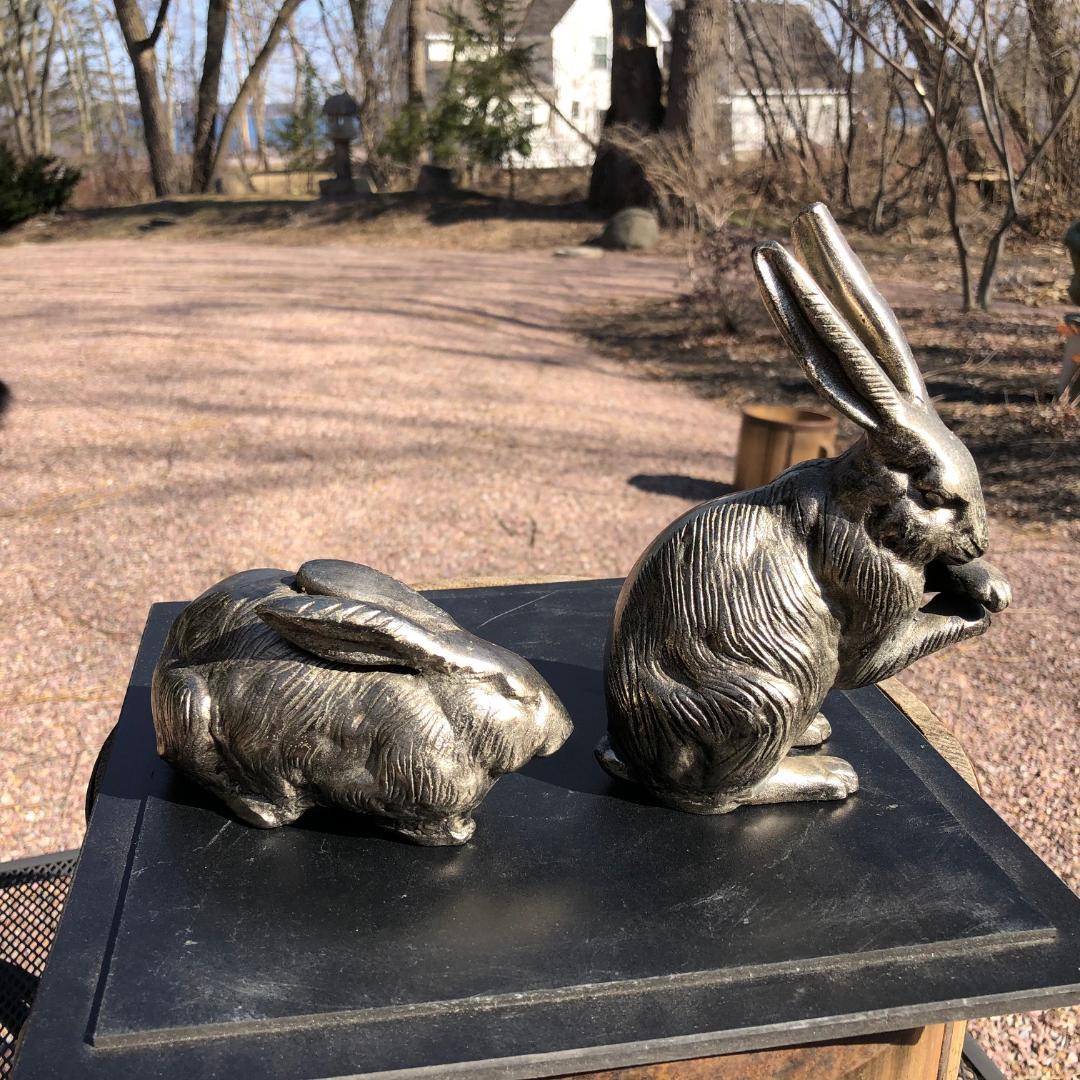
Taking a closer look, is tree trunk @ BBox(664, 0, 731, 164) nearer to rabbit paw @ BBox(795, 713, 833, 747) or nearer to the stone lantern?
the stone lantern

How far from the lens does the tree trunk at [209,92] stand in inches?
722

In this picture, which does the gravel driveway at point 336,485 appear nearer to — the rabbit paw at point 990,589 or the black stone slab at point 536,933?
the black stone slab at point 536,933

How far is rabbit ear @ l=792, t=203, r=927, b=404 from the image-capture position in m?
1.40

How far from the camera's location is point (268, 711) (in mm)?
1502

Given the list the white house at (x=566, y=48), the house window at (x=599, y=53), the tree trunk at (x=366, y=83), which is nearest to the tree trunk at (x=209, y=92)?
the tree trunk at (x=366, y=83)

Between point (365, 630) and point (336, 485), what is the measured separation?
4117mm

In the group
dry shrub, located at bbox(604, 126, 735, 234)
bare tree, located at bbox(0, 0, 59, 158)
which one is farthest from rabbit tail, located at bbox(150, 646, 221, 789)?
bare tree, located at bbox(0, 0, 59, 158)

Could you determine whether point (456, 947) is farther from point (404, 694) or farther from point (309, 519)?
point (309, 519)

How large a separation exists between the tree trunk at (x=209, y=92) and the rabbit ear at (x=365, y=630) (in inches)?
781

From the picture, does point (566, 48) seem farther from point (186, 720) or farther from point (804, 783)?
point (186, 720)

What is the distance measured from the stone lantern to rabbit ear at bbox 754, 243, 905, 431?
17.1 meters

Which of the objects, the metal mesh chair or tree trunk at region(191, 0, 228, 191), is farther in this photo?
tree trunk at region(191, 0, 228, 191)

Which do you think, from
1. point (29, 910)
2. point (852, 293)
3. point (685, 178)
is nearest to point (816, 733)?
point (852, 293)

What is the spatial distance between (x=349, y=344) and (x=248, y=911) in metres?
7.24
